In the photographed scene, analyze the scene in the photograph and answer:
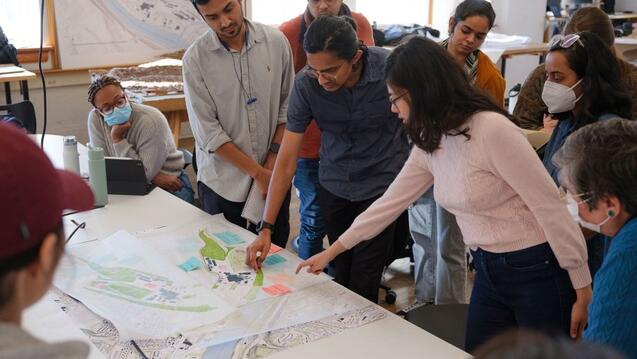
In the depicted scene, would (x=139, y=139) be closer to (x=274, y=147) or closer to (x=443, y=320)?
(x=274, y=147)

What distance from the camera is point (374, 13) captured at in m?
6.89

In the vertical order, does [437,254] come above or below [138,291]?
below

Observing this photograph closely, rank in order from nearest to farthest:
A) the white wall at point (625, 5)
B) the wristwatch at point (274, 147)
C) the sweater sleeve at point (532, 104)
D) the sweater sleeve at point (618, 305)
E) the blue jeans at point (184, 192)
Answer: the sweater sleeve at point (618, 305), the wristwatch at point (274, 147), the sweater sleeve at point (532, 104), the blue jeans at point (184, 192), the white wall at point (625, 5)

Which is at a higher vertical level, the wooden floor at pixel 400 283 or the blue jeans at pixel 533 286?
the blue jeans at pixel 533 286

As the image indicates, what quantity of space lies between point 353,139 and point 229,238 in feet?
1.60

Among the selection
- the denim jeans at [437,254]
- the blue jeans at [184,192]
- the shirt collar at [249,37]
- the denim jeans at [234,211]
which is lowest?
the denim jeans at [437,254]

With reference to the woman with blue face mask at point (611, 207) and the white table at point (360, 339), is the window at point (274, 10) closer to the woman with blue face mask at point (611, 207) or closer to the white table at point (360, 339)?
the white table at point (360, 339)

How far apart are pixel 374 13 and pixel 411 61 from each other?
555 cm

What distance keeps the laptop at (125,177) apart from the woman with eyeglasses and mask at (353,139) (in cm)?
66

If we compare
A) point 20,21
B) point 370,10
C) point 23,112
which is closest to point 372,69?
point 23,112

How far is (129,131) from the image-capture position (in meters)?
2.84

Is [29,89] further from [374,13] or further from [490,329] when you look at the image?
[490,329]

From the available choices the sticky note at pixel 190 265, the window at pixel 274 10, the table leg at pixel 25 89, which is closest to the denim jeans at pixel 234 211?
the sticky note at pixel 190 265

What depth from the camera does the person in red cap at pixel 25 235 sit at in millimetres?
621
